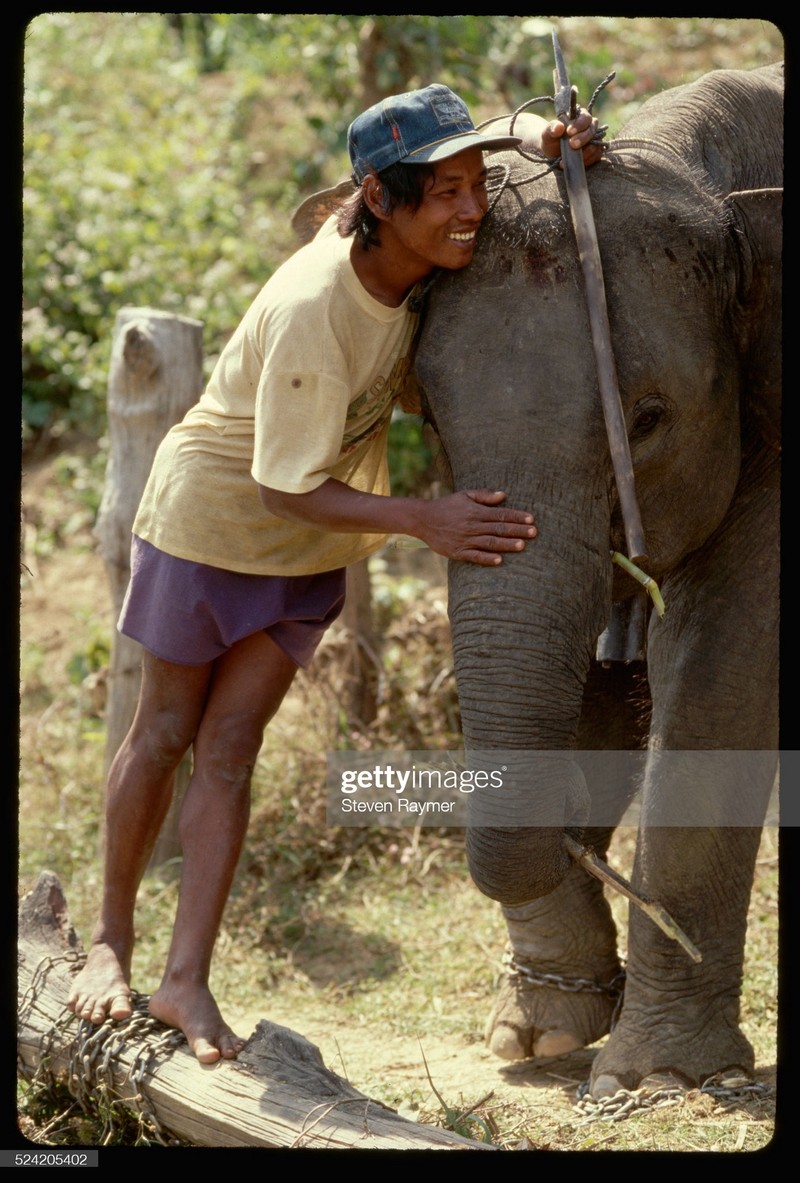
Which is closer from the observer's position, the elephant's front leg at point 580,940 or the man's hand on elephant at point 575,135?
the man's hand on elephant at point 575,135

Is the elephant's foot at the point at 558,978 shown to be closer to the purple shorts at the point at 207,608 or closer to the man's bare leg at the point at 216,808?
the man's bare leg at the point at 216,808

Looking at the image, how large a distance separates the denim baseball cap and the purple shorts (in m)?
0.99

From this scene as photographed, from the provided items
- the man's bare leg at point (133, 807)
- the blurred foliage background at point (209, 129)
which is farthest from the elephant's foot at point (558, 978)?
the blurred foliage background at point (209, 129)

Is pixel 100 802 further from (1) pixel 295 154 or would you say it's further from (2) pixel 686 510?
(1) pixel 295 154

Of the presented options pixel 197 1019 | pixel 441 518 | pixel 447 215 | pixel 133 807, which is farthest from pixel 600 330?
pixel 197 1019

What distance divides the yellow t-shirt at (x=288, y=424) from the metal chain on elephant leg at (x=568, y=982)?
133cm

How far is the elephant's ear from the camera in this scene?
3607 mm

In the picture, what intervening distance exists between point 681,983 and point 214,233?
18.6 feet

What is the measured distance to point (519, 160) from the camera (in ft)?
11.6

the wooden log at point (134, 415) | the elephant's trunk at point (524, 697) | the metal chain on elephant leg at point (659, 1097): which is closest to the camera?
the elephant's trunk at point (524, 697)

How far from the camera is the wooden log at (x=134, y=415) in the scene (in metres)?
5.15

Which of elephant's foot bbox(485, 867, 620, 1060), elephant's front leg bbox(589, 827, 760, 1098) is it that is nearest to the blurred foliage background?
elephant's foot bbox(485, 867, 620, 1060)

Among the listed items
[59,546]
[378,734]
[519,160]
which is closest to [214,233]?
[59,546]

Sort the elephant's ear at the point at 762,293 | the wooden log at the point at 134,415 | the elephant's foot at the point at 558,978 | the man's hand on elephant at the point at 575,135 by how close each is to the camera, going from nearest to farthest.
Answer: the man's hand on elephant at the point at 575,135 → the elephant's ear at the point at 762,293 → the elephant's foot at the point at 558,978 → the wooden log at the point at 134,415
